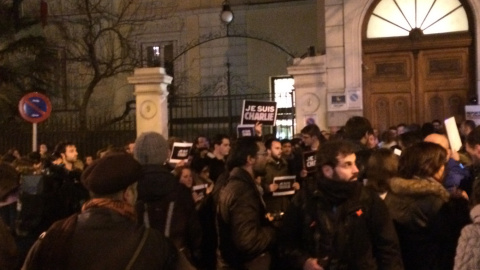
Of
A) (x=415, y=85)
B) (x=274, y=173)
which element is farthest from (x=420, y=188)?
(x=415, y=85)

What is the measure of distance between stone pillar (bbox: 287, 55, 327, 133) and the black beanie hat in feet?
39.5

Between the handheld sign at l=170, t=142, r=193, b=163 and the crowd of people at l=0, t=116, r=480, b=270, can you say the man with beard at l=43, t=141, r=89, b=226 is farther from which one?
the handheld sign at l=170, t=142, r=193, b=163

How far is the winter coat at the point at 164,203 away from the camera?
4.86 meters

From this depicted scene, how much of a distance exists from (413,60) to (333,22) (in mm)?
2051

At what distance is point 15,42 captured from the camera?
23766 mm

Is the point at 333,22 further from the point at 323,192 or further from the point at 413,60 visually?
the point at 323,192

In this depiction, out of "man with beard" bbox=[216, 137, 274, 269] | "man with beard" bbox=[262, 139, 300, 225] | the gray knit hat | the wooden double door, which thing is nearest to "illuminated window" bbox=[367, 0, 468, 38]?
the wooden double door

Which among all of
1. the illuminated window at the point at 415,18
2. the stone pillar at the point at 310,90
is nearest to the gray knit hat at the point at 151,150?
the stone pillar at the point at 310,90

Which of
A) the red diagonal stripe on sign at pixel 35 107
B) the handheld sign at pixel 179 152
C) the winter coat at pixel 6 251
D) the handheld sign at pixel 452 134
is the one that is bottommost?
the winter coat at pixel 6 251

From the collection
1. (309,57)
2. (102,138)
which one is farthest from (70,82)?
(309,57)

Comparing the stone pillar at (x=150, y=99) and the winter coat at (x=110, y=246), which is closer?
the winter coat at (x=110, y=246)

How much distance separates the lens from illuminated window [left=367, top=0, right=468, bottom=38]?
1524cm

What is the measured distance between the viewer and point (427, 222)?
467 cm

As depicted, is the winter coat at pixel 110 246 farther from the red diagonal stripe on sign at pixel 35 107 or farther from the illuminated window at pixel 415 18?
the illuminated window at pixel 415 18
